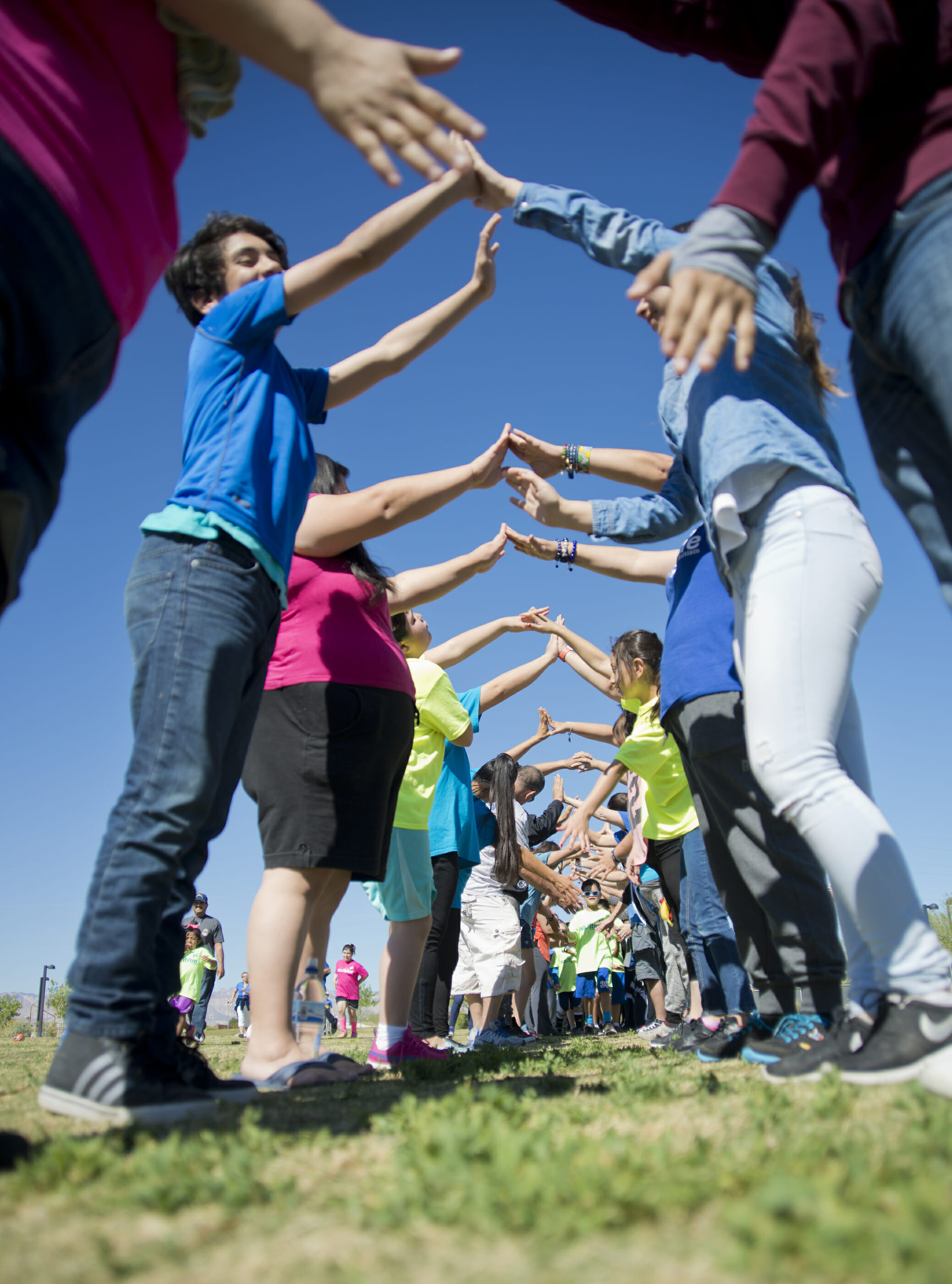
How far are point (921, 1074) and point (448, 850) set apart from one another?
4.07 meters

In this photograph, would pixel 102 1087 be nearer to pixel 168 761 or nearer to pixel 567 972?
pixel 168 761

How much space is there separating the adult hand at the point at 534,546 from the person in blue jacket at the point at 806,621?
57.5 inches

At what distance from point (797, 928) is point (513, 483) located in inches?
92.9

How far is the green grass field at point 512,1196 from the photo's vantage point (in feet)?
2.96

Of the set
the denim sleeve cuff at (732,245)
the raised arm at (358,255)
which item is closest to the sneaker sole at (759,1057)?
the denim sleeve cuff at (732,245)

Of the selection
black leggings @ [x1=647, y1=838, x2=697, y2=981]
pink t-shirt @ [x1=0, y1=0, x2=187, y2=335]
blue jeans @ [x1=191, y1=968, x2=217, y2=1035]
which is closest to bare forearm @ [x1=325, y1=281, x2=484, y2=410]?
pink t-shirt @ [x1=0, y1=0, x2=187, y2=335]

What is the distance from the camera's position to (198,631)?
2.25 m

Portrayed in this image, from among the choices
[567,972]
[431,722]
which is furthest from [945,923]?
[431,722]

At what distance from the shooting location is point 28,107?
161 centimetres

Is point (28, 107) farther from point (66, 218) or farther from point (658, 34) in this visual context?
point (658, 34)

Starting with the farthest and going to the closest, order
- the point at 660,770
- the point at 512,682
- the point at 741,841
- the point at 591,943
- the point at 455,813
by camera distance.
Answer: the point at 591,943 → the point at 512,682 → the point at 455,813 → the point at 660,770 → the point at 741,841

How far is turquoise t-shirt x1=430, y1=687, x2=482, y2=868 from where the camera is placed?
5719mm

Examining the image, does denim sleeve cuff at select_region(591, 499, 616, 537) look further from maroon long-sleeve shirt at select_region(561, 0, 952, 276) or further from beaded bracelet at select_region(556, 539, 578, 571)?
maroon long-sleeve shirt at select_region(561, 0, 952, 276)

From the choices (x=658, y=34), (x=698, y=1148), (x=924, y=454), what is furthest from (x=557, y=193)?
(x=698, y=1148)
